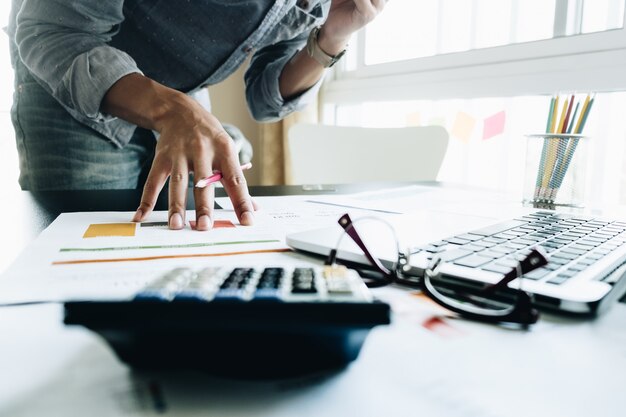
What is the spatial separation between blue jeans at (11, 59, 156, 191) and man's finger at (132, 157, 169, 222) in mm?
456

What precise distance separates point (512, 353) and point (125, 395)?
184mm

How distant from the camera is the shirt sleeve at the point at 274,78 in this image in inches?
40.1

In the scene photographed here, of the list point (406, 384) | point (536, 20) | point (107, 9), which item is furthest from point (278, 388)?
point (536, 20)

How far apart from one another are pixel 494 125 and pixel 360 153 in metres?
0.54

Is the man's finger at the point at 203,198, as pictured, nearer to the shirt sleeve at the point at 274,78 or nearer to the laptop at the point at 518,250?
the laptop at the point at 518,250

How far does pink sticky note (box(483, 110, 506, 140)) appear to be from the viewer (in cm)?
164

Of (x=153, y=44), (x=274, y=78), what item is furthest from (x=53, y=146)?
(x=274, y=78)

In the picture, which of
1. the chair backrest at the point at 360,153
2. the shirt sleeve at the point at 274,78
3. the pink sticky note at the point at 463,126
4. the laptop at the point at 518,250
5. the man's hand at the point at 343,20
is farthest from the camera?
the pink sticky note at the point at 463,126

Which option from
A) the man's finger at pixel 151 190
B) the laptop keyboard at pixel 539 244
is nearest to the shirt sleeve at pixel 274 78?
the man's finger at pixel 151 190

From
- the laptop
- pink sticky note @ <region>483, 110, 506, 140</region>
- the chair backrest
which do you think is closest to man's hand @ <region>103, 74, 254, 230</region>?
the laptop

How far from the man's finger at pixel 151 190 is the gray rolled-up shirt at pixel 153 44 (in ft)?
0.59

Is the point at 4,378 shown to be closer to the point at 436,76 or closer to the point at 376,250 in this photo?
the point at 376,250

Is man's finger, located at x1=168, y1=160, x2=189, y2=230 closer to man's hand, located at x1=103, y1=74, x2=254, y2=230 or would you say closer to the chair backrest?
man's hand, located at x1=103, y1=74, x2=254, y2=230

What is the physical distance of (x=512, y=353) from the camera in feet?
0.77
